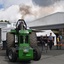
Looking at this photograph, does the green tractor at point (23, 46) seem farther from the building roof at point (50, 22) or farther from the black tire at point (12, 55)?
the building roof at point (50, 22)

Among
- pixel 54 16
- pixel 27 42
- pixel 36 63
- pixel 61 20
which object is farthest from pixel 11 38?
pixel 54 16

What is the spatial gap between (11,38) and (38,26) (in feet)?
96.3

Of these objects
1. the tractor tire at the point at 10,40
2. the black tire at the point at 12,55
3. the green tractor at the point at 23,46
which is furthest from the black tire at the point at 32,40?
the black tire at the point at 12,55

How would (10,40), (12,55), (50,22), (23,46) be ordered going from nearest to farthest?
1. (23,46)
2. (12,55)
3. (10,40)
4. (50,22)

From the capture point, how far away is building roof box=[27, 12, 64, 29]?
38.9m

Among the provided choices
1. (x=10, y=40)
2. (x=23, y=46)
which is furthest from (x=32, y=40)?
(x=23, y=46)

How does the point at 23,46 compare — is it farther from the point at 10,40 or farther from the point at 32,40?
the point at 10,40

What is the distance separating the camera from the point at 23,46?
40.1ft

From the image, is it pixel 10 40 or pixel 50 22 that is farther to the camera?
pixel 50 22

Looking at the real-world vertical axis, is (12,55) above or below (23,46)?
below

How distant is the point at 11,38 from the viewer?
46.1 ft

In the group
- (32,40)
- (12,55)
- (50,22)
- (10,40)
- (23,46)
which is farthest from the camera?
(50,22)

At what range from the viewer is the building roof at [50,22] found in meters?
38.9

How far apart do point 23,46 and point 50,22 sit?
97.0 ft
